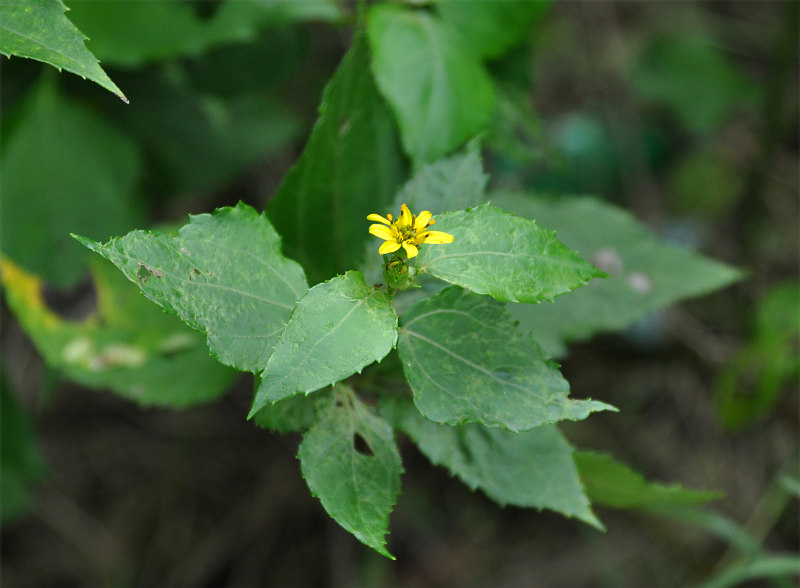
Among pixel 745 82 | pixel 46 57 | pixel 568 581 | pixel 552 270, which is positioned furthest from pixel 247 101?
pixel 745 82

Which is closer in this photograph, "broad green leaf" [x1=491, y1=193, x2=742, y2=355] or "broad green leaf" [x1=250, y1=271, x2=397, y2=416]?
"broad green leaf" [x1=250, y1=271, x2=397, y2=416]

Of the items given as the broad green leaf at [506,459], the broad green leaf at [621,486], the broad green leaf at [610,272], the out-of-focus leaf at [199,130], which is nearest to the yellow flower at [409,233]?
the broad green leaf at [506,459]

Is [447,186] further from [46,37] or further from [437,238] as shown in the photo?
[46,37]

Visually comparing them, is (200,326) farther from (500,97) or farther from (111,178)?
(111,178)

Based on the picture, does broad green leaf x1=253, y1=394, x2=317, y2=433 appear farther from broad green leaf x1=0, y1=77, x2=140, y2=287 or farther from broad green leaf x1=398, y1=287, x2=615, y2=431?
broad green leaf x1=0, y1=77, x2=140, y2=287

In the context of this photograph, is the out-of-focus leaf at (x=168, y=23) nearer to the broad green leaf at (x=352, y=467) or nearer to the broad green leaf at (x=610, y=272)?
the broad green leaf at (x=610, y=272)

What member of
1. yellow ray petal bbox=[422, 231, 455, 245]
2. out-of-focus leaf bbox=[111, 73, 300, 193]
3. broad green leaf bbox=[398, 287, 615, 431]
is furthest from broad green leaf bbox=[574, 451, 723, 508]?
out-of-focus leaf bbox=[111, 73, 300, 193]
